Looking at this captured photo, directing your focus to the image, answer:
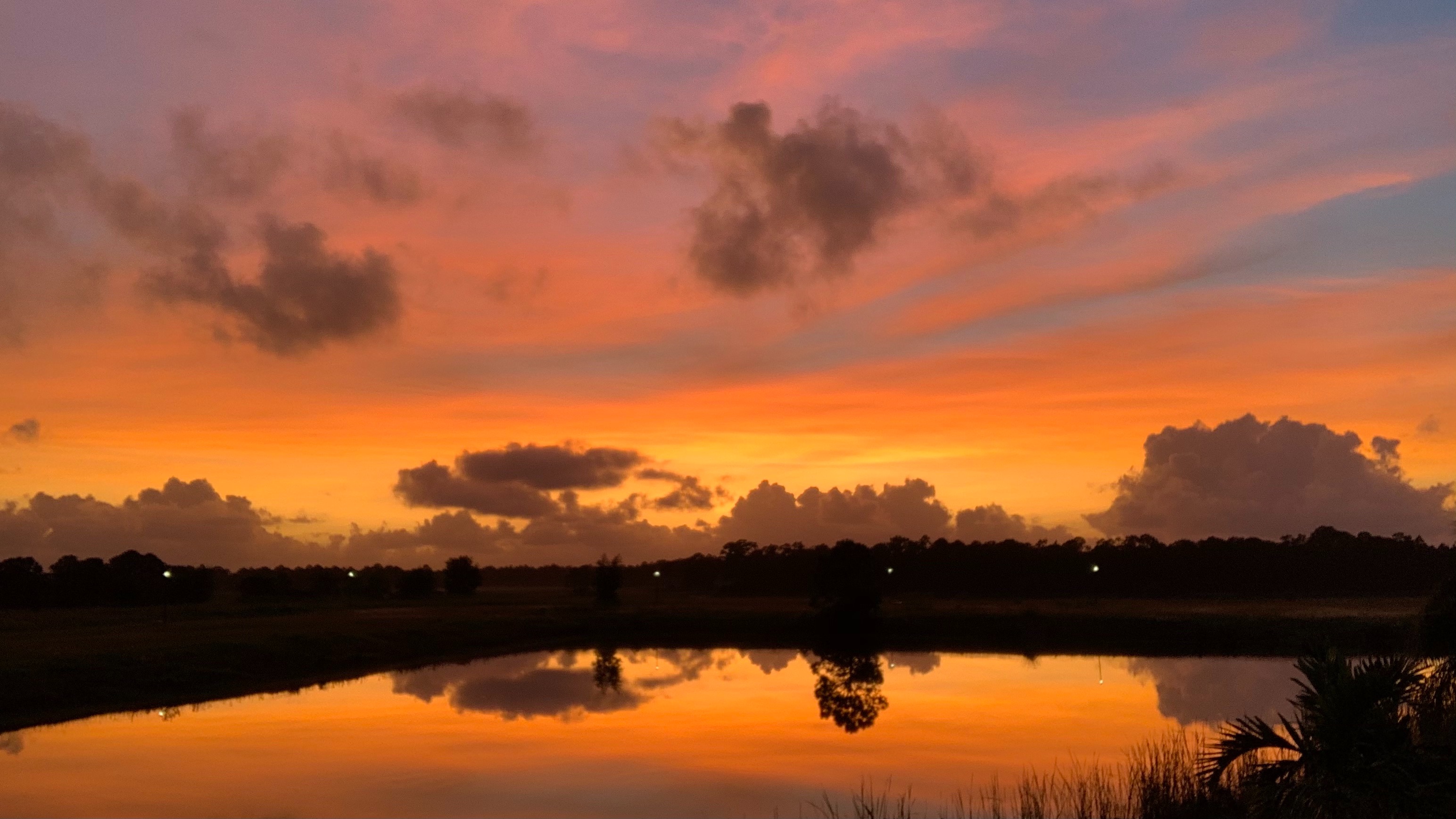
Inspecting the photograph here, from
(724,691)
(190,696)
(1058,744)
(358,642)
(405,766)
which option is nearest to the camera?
(405,766)

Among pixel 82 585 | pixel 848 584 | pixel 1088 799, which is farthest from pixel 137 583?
pixel 1088 799

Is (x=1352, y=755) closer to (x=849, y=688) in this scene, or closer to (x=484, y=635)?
(x=849, y=688)

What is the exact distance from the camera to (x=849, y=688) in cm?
4575

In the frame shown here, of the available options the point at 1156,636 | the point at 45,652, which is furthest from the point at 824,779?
the point at 1156,636

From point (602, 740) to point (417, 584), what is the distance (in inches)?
3727

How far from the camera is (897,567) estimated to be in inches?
5832

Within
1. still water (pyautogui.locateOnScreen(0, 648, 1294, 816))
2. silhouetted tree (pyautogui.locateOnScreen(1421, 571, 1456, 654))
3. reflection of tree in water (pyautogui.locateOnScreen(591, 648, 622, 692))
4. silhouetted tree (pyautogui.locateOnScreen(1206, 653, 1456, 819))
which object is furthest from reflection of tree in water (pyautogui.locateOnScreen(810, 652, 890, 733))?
silhouetted tree (pyautogui.locateOnScreen(1206, 653, 1456, 819))

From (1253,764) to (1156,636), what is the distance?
57580 mm

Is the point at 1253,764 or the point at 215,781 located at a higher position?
the point at 1253,764

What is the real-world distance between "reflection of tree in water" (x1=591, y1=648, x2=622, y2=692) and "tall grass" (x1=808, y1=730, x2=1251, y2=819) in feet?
80.7

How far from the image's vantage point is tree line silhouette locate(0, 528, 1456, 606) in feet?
341

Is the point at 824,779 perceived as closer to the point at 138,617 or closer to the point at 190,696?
the point at 190,696

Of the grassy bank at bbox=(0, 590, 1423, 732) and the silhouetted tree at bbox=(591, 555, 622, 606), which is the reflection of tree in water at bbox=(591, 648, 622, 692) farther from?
the silhouetted tree at bbox=(591, 555, 622, 606)

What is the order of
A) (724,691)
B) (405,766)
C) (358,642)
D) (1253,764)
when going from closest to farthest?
(1253,764)
(405,766)
(724,691)
(358,642)
